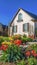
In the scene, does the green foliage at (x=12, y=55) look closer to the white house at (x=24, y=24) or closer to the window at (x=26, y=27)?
the white house at (x=24, y=24)

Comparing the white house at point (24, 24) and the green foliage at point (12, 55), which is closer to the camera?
the green foliage at point (12, 55)

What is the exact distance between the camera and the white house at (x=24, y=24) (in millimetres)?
27281

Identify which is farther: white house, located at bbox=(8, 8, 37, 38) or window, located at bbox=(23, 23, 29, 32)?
window, located at bbox=(23, 23, 29, 32)

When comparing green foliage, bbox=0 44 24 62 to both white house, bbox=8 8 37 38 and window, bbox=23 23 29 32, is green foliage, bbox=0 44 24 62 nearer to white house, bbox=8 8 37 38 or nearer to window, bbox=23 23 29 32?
white house, bbox=8 8 37 38

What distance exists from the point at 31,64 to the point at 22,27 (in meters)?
21.1

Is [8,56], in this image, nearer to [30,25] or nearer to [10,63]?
[10,63]

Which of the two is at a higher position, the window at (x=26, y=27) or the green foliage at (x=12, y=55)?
the window at (x=26, y=27)

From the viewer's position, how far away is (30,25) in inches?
1098

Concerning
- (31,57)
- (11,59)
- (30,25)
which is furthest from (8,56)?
(30,25)

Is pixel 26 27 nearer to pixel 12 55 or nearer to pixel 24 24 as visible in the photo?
pixel 24 24

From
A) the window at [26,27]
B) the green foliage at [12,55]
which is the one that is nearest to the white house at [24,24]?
the window at [26,27]

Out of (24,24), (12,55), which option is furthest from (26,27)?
(12,55)

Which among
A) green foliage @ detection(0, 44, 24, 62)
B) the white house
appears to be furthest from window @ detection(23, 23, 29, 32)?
green foliage @ detection(0, 44, 24, 62)

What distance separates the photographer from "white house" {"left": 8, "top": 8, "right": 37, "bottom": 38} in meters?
27.3
